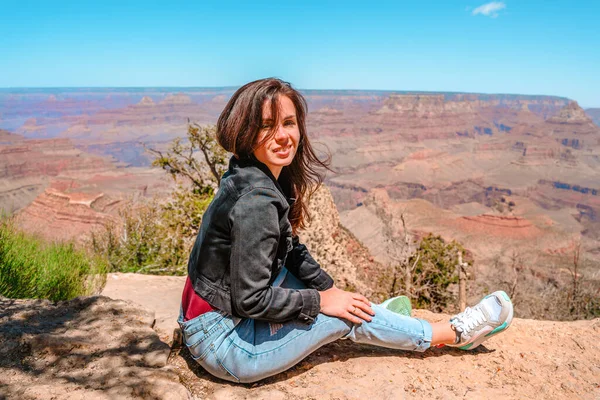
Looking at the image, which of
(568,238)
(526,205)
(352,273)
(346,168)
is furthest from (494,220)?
(346,168)

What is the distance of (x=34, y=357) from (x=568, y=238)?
187ft

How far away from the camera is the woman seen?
1.87 meters

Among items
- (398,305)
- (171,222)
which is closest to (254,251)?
(398,305)

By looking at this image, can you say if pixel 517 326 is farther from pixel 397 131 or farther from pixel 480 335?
pixel 397 131

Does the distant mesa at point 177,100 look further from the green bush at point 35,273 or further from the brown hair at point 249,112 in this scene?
the brown hair at point 249,112

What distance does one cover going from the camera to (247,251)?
1822 millimetres

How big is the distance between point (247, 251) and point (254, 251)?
0.10 ft

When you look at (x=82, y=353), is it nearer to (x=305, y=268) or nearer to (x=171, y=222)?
(x=305, y=268)

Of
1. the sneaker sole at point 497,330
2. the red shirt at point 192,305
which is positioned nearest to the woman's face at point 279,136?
the red shirt at point 192,305

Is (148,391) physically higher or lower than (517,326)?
higher

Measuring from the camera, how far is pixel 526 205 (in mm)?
77125

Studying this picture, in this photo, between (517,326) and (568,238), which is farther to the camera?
(568,238)

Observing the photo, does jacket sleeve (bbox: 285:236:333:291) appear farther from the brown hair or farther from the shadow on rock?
the shadow on rock

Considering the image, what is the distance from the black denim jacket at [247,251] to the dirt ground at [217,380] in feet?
1.56
